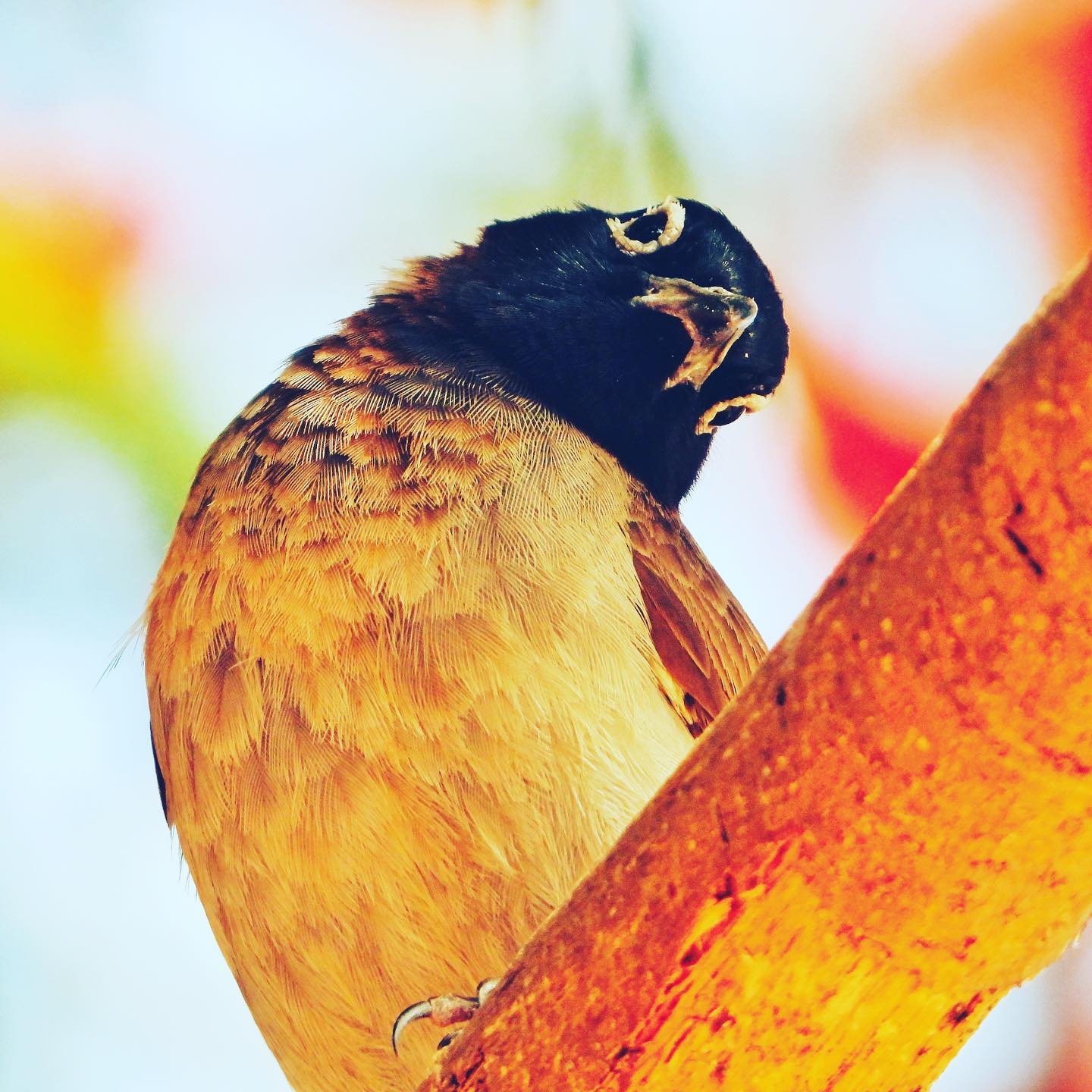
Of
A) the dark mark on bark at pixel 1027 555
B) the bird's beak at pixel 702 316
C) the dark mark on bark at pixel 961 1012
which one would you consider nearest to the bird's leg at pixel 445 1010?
the dark mark on bark at pixel 961 1012

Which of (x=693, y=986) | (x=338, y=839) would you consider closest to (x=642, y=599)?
(x=338, y=839)

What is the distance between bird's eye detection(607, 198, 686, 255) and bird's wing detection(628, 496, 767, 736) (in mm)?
541

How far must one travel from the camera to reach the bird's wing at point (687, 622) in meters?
2.35

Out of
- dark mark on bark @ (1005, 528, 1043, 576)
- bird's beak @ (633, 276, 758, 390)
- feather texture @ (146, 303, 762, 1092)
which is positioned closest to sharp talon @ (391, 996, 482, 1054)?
feather texture @ (146, 303, 762, 1092)

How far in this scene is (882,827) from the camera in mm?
1124

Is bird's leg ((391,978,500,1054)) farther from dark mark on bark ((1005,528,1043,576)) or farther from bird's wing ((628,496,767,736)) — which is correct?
dark mark on bark ((1005,528,1043,576))

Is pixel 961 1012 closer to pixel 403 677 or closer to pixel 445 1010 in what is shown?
pixel 445 1010

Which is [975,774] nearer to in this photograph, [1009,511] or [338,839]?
[1009,511]

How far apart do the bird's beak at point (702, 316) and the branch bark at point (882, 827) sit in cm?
142

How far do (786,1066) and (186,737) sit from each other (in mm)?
1236

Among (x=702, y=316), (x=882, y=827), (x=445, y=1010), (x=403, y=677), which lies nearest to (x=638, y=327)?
(x=702, y=316)

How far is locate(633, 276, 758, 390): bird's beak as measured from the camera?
2.48 metres

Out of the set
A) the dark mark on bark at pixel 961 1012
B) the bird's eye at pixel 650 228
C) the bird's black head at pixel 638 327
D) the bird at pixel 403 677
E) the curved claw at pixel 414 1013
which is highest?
the bird's eye at pixel 650 228

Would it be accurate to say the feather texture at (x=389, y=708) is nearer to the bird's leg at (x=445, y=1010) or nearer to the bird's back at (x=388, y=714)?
the bird's back at (x=388, y=714)
